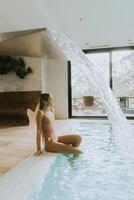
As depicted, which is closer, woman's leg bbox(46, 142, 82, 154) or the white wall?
woman's leg bbox(46, 142, 82, 154)

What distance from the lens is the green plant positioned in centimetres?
641

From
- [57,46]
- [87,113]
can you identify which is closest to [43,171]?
[57,46]

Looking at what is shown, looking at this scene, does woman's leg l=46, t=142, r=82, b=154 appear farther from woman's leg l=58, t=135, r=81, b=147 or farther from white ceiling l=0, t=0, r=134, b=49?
white ceiling l=0, t=0, r=134, b=49

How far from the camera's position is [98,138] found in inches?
175

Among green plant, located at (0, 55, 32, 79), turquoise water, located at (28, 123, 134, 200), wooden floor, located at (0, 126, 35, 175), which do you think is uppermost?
green plant, located at (0, 55, 32, 79)

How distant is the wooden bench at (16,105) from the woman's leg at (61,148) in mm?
2997

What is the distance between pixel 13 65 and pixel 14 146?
3.21 m

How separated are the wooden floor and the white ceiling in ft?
6.63

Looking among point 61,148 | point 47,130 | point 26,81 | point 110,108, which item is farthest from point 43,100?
point 26,81

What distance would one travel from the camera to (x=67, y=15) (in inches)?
138

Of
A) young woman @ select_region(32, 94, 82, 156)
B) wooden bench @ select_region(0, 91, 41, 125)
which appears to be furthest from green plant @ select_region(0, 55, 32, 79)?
young woman @ select_region(32, 94, 82, 156)

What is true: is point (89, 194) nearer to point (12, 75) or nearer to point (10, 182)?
point (10, 182)

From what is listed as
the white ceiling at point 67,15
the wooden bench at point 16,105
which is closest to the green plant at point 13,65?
the wooden bench at point 16,105

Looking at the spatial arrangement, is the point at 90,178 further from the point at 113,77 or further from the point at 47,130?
the point at 113,77
